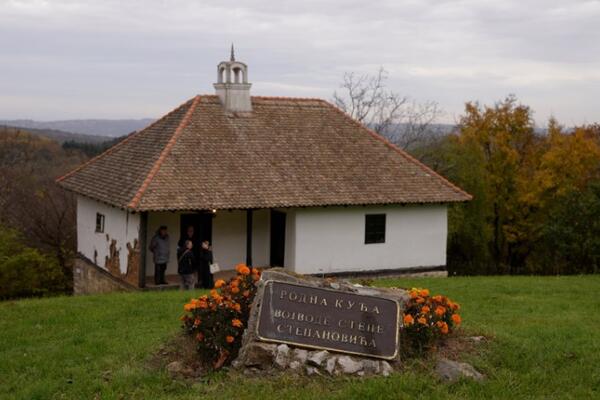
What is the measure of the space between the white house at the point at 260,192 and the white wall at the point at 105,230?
0.03 metres

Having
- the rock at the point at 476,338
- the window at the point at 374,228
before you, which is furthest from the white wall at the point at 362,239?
the rock at the point at 476,338

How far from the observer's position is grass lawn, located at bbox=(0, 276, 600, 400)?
24.8ft

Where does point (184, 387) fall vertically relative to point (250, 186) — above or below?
below

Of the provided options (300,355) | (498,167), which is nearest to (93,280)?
(300,355)

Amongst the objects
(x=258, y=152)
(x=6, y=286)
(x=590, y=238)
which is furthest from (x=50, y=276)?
(x=590, y=238)

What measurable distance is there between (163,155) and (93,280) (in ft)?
17.7

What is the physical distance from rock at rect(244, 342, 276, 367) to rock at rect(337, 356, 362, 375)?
2.62ft

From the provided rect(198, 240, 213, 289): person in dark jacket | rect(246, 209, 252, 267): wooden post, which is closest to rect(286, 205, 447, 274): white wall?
rect(246, 209, 252, 267): wooden post

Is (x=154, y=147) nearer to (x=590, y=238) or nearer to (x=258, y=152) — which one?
(x=258, y=152)

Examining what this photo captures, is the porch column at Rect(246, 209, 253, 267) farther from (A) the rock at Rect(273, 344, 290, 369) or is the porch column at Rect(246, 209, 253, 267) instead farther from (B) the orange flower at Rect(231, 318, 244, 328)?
(A) the rock at Rect(273, 344, 290, 369)

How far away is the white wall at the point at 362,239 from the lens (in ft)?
69.9

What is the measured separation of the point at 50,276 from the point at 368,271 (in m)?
14.3

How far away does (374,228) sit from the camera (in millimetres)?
22344

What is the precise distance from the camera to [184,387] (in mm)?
7805
